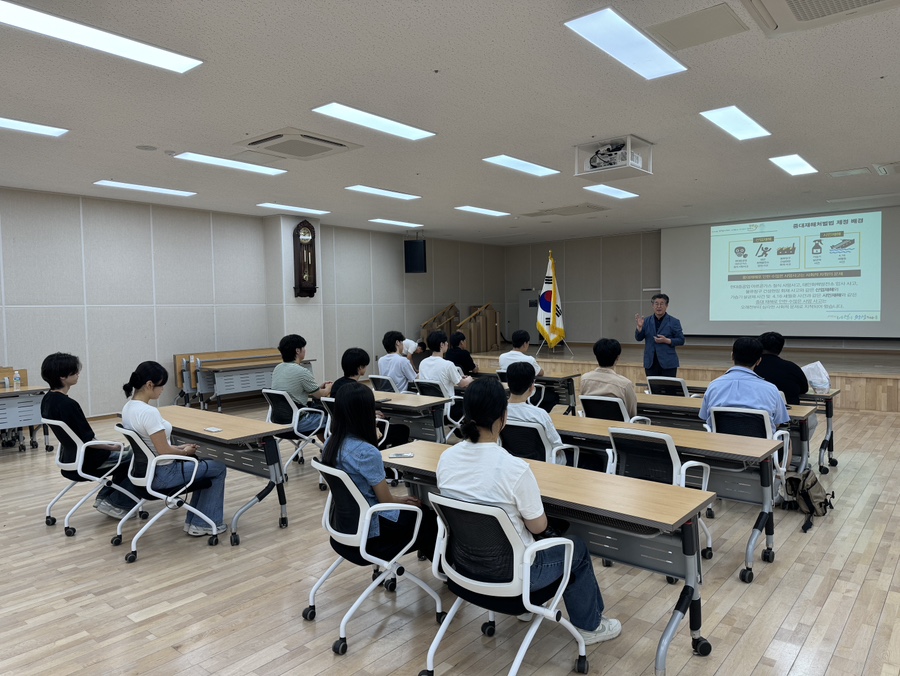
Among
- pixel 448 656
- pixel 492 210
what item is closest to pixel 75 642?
pixel 448 656

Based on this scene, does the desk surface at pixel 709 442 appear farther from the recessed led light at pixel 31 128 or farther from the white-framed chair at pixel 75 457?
the recessed led light at pixel 31 128

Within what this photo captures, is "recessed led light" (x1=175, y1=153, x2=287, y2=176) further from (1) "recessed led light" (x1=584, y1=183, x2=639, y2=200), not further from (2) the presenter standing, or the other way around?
(2) the presenter standing

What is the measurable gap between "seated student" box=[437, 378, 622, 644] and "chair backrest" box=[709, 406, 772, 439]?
6.21 feet

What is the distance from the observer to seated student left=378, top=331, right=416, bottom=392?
20.9 feet

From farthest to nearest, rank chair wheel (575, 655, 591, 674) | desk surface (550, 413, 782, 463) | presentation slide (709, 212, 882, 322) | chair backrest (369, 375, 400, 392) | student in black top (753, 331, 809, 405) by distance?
presentation slide (709, 212, 882, 322) → chair backrest (369, 375, 400, 392) → student in black top (753, 331, 809, 405) → desk surface (550, 413, 782, 463) → chair wheel (575, 655, 591, 674)

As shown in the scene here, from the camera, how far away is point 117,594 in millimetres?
3150

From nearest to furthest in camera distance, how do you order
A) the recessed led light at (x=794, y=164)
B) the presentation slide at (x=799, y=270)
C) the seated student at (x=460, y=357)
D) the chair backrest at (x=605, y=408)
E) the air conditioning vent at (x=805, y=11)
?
the air conditioning vent at (x=805, y=11), the chair backrest at (x=605, y=408), the recessed led light at (x=794, y=164), the seated student at (x=460, y=357), the presentation slide at (x=799, y=270)

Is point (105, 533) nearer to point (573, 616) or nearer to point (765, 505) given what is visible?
point (573, 616)

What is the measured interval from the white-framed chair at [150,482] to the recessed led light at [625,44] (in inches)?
135

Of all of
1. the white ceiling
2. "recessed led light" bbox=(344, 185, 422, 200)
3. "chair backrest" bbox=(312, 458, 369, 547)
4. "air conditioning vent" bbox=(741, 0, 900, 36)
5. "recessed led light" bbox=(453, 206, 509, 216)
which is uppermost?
"recessed led light" bbox=(344, 185, 422, 200)

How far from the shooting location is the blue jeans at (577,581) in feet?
7.23

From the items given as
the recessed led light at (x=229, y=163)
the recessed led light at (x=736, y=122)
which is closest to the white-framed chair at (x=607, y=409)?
the recessed led light at (x=736, y=122)

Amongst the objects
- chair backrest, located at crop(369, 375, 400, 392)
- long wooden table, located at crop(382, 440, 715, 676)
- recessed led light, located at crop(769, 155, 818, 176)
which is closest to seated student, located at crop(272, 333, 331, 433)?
chair backrest, located at crop(369, 375, 400, 392)

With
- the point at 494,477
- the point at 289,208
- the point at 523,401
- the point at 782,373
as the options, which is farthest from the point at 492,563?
the point at 289,208
